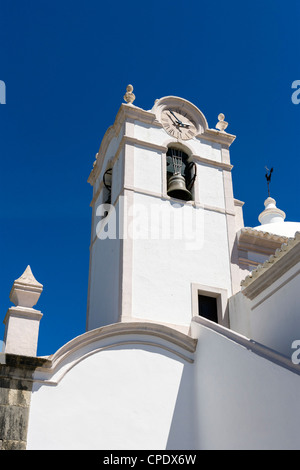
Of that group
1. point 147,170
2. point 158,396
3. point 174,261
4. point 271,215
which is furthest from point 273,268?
point 271,215

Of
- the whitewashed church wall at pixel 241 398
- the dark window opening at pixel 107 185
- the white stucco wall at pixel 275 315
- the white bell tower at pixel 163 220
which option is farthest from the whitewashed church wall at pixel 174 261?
the dark window opening at pixel 107 185

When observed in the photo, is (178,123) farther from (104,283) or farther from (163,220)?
(104,283)

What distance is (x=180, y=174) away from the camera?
12.4 m

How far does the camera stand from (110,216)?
1223 cm

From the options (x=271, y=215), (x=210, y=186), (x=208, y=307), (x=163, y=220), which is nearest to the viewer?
(x=208, y=307)

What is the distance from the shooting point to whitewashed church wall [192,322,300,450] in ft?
22.3

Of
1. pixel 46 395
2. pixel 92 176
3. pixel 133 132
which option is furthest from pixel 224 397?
pixel 92 176

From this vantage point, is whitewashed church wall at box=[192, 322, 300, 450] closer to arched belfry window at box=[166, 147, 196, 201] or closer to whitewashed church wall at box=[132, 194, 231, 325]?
whitewashed church wall at box=[132, 194, 231, 325]

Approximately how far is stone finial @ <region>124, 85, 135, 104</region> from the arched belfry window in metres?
1.37

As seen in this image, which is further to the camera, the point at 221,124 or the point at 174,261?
the point at 221,124

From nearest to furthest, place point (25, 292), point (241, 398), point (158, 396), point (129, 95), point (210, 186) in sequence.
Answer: point (241, 398) < point (25, 292) < point (158, 396) < point (210, 186) < point (129, 95)

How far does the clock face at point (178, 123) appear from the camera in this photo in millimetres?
12898

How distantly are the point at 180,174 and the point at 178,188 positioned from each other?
53cm
